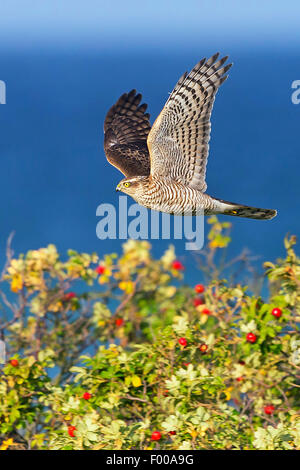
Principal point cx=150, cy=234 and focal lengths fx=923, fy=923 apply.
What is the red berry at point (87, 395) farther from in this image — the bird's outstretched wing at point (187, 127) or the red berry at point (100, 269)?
the bird's outstretched wing at point (187, 127)

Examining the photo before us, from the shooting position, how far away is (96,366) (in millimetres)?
6449

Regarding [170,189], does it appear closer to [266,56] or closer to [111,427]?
[111,427]

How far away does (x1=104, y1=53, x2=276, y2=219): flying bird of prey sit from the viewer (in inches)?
289

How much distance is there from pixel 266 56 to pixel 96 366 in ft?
150

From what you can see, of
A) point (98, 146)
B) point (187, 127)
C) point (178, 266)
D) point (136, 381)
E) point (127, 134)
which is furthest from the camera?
point (98, 146)

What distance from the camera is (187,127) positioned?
7.44 m

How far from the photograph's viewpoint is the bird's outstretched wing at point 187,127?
24.0ft

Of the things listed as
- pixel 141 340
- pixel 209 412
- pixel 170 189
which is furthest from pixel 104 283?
pixel 209 412

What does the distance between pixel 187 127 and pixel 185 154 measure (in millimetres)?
240

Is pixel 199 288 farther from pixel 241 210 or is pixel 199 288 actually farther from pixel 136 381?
pixel 136 381

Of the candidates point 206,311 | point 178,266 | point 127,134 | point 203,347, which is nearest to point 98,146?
point 127,134

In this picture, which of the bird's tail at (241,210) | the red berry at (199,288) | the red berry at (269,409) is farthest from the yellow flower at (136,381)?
the bird's tail at (241,210)

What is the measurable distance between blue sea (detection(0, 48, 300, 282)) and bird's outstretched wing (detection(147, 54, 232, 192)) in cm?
1068

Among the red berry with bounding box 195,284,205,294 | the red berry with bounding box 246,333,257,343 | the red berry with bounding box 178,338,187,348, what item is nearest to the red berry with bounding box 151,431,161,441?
the red berry with bounding box 178,338,187,348
